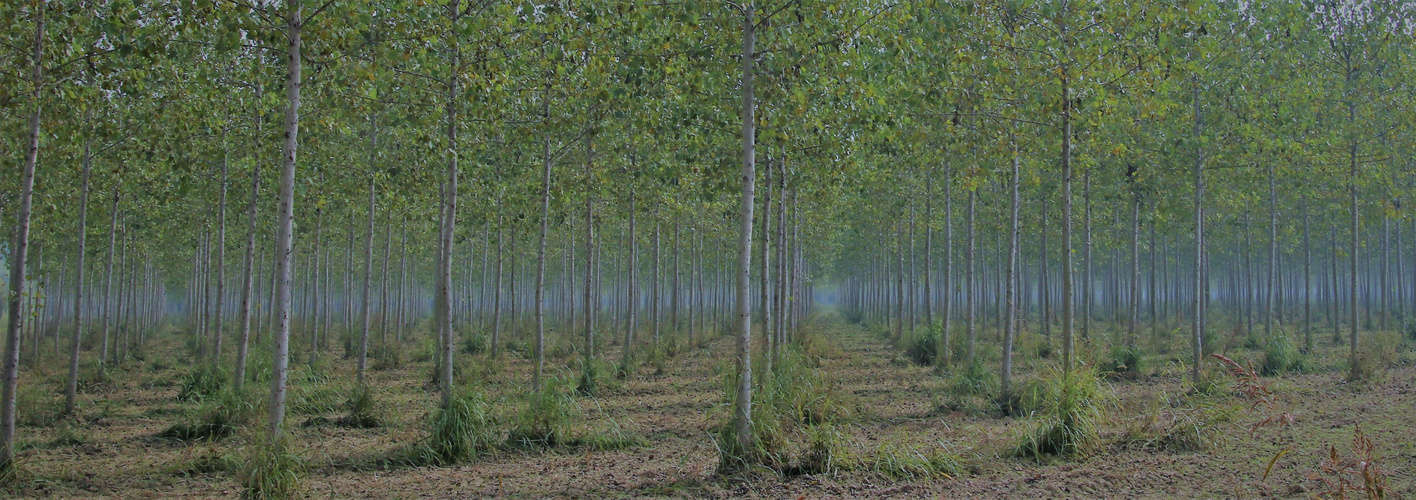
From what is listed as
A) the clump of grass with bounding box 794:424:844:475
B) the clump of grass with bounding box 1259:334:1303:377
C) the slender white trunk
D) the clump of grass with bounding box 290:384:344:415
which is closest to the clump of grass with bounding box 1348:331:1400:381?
the clump of grass with bounding box 1259:334:1303:377

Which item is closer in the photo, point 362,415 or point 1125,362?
point 362,415

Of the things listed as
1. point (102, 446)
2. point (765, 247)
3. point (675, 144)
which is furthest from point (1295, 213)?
point (102, 446)

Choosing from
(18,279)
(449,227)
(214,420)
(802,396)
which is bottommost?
(214,420)

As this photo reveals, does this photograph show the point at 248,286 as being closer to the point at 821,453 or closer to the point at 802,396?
the point at 802,396

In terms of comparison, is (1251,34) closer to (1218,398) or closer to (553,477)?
(1218,398)

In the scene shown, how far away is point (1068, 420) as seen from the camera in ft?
27.7

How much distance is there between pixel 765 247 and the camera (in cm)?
1046

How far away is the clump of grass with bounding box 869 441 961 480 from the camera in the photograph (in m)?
7.40

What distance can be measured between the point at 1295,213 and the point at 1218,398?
810 inches

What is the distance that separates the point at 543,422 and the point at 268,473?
330 cm

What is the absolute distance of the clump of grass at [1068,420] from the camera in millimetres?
8266

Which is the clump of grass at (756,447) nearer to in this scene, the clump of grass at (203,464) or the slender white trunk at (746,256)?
the slender white trunk at (746,256)

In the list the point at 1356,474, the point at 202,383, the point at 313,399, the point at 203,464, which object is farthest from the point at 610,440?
the point at 202,383

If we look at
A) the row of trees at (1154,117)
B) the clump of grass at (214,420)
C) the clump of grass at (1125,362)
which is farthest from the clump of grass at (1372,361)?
the clump of grass at (214,420)
